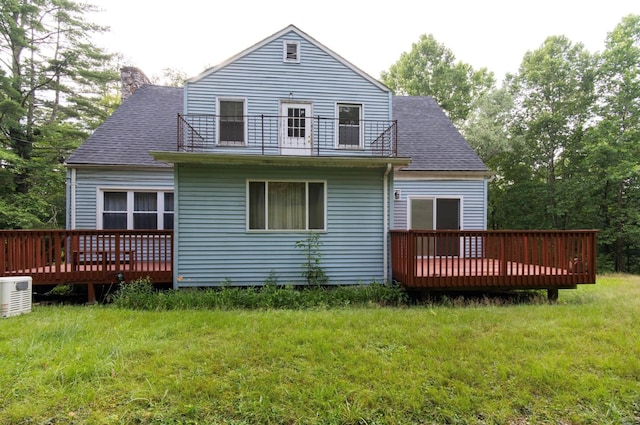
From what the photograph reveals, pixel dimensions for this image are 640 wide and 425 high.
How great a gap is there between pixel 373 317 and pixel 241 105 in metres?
6.59

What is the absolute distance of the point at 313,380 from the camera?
3.05 m

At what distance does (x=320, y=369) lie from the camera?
128 inches

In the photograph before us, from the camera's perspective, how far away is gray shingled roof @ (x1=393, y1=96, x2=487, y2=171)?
32.6 feet

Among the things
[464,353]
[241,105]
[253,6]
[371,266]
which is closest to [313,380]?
[464,353]

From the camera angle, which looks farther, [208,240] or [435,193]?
[435,193]

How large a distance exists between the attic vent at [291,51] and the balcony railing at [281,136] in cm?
168

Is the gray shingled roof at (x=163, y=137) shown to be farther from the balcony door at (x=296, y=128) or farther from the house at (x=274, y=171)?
the balcony door at (x=296, y=128)

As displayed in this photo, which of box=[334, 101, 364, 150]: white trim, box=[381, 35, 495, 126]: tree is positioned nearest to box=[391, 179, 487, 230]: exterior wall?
box=[334, 101, 364, 150]: white trim

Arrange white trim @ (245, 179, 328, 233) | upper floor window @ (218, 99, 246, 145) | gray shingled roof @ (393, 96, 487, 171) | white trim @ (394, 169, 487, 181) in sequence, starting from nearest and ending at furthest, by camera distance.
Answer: white trim @ (245, 179, 328, 233)
upper floor window @ (218, 99, 246, 145)
white trim @ (394, 169, 487, 181)
gray shingled roof @ (393, 96, 487, 171)

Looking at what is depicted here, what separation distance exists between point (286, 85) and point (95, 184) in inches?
243

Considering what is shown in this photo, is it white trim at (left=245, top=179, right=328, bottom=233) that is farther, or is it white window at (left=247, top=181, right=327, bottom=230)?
white window at (left=247, top=181, right=327, bottom=230)

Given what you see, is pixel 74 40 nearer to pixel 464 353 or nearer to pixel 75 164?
pixel 75 164

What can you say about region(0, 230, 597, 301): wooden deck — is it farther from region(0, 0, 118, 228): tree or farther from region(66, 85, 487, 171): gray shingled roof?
region(0, 0, 118, 228): tree

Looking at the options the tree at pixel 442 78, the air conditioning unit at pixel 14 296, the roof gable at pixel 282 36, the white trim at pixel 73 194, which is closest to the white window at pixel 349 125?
the roof gable at pixel 282 36
